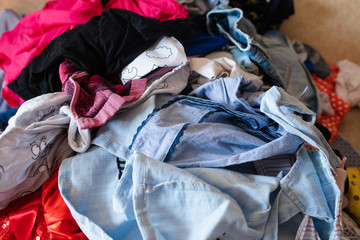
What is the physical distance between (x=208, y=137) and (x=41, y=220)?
348 millimetres

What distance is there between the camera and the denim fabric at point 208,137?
46cm

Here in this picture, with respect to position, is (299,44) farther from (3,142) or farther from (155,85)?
(3,142)

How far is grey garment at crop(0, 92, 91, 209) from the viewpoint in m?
0.47

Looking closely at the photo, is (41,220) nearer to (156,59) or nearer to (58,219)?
(58,219)

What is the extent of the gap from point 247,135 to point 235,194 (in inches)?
4.6

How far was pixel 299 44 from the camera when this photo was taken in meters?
0.93

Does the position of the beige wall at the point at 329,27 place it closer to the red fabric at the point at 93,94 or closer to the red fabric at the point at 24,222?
the red fabric at the point at 93,94

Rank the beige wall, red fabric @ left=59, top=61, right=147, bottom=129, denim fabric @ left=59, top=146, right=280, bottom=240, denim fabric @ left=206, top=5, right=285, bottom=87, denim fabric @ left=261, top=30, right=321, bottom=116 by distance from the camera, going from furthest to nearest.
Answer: the beige wall
denim fabric @ left=261, top=30, right=321, bottom=116
denim fabric @ left=206, top=5, right=285, bottom=87
red fabric @ left=59, top=61, right=147, bottom=129
denim fabric @ left=59, top=146, right=280, bottom=240

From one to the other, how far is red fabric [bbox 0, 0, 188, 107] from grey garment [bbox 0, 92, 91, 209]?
0.21 m

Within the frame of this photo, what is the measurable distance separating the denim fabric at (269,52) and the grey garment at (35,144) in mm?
437

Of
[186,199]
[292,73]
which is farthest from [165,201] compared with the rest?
[292,73]

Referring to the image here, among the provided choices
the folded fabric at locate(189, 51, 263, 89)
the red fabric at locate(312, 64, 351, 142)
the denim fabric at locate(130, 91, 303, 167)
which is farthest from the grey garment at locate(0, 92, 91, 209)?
the red fabric at locate(312, 64, 351, 142)

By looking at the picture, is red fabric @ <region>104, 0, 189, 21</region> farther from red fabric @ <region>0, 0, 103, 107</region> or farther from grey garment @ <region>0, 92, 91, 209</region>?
grey garment @ <region>0, 92, 91, 209</region>

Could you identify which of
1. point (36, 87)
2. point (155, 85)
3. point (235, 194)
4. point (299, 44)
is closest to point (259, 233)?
point (235, 194)
